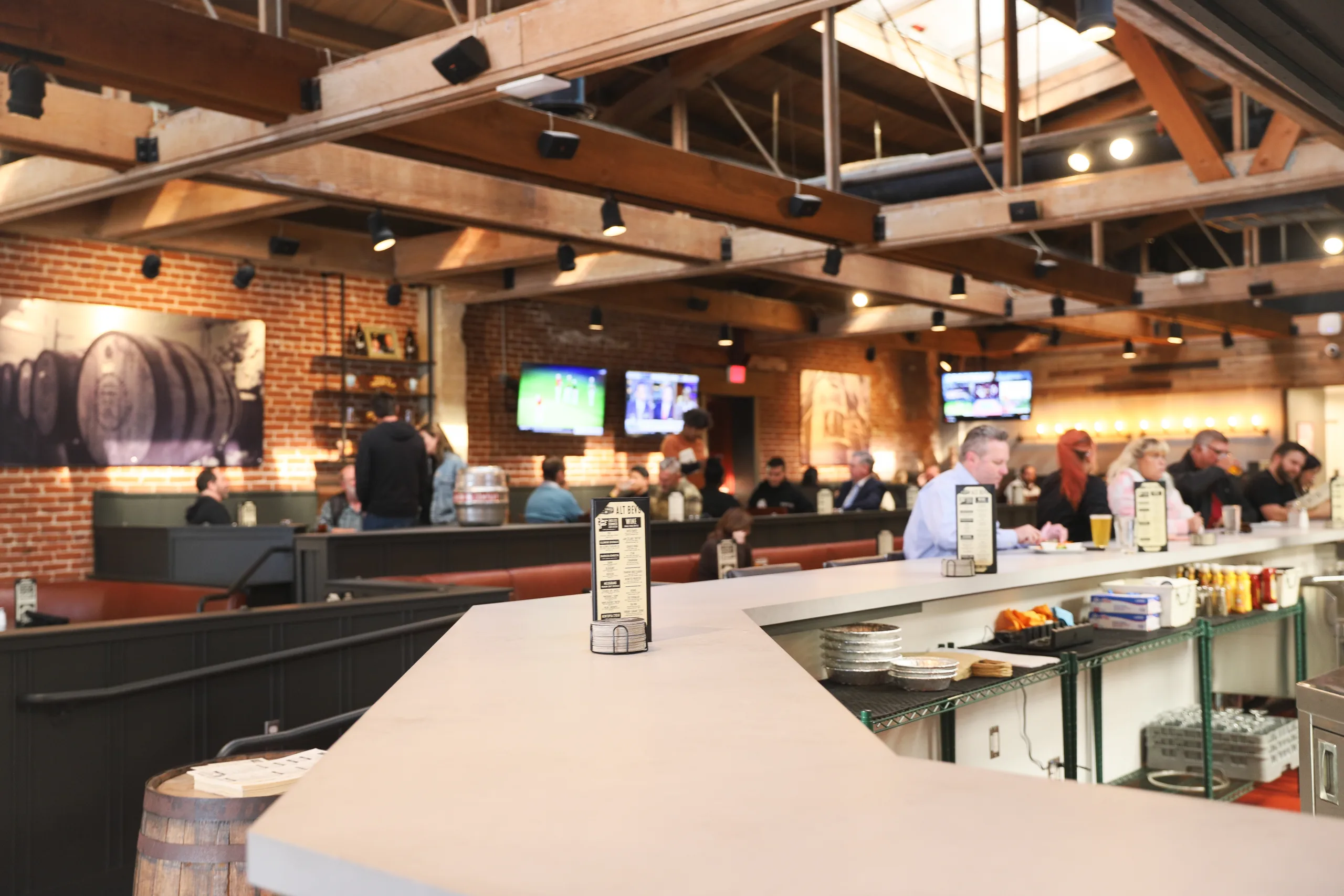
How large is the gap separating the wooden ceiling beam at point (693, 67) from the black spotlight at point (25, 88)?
4.03 meters

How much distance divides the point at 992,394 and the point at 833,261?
8733 mm

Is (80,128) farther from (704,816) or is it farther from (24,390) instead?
(704,816)

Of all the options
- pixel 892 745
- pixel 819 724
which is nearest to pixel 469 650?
pixel 819 724

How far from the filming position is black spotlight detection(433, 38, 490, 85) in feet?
13.6

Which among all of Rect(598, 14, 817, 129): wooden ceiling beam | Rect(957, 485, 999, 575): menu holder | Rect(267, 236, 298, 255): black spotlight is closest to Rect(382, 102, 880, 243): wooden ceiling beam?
Rect(598, 14, 817, 129): wooden ceiling beam

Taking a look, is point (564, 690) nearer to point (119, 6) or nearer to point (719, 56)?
point (119, 6)

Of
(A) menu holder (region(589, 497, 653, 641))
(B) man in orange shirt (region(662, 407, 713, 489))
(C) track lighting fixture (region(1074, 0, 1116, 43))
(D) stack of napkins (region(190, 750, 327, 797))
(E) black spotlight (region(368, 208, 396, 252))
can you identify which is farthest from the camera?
(B) man in orange shirt (region(662, 407, 713, 489))

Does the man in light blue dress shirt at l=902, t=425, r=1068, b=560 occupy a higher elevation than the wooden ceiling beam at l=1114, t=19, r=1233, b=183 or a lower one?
lower

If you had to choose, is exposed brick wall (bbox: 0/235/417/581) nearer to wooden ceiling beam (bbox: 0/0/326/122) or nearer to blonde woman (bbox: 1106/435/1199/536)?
wooden ceiling beam (bbox: 0/0/326/122)

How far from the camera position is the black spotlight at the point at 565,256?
7641mm

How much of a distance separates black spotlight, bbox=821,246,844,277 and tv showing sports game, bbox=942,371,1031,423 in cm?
854

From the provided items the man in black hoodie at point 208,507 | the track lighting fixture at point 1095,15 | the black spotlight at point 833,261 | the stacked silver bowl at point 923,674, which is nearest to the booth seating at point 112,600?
the man in black hoodie at point 208,507

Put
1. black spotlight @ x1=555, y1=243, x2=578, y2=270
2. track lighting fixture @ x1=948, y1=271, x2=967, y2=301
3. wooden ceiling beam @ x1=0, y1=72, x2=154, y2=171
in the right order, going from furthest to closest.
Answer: track lighting fixture @ x1=948, y1=271, x2=967, y2=301, black spotlight @ x1=555, y1=243, x2=578, y2=270, wooden ceiling beam @ x1=0, y1=72, x2=154, y2=171

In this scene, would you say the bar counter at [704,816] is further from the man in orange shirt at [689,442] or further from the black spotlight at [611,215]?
the man in orange shirt at [689,442]
